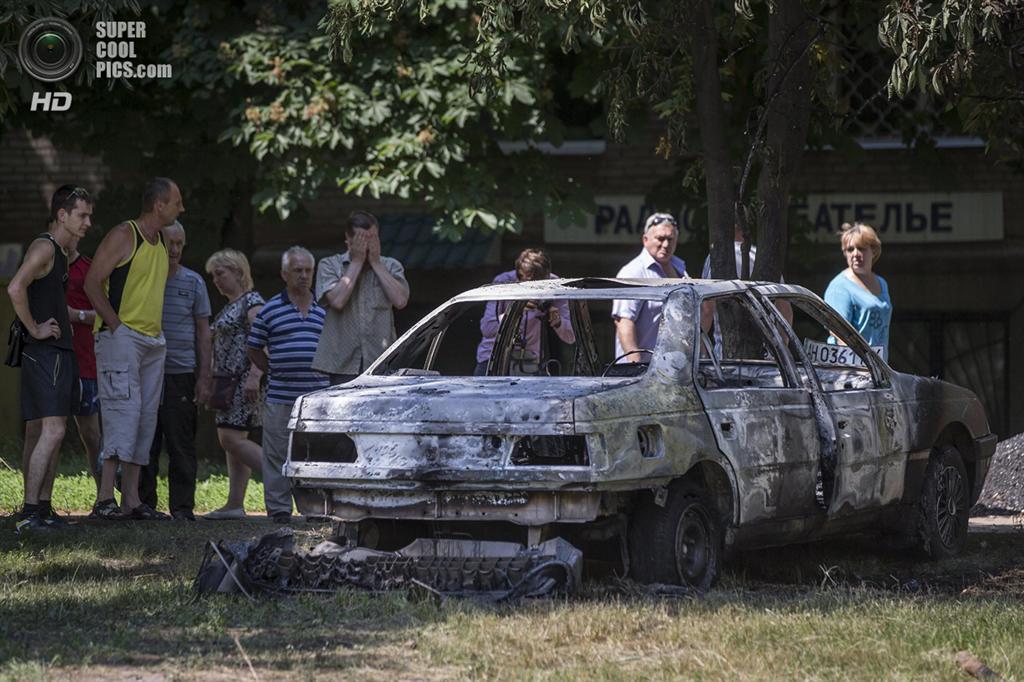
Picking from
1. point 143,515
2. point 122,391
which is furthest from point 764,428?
point 143,515

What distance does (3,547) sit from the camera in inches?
360

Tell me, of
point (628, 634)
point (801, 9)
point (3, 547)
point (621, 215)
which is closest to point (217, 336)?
point (3, 547)

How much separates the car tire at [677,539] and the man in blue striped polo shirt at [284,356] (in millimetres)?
3685

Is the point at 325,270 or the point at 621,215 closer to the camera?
the point at 325,270

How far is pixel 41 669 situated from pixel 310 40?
10807 mm

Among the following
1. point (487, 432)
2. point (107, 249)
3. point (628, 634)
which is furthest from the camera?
point (107, 249)

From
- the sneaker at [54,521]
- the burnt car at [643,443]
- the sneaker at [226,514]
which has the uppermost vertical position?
the burnt car at [643,443]

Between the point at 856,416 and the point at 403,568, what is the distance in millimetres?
2607

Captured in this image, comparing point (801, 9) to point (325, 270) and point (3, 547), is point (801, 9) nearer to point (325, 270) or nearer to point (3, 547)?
point (325, 270)

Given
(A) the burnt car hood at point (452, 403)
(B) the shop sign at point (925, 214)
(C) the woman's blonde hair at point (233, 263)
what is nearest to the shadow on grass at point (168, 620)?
(A) the burnt car hood at point (452, 403)

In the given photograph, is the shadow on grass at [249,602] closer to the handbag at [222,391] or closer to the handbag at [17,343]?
the handbag at [17,343]

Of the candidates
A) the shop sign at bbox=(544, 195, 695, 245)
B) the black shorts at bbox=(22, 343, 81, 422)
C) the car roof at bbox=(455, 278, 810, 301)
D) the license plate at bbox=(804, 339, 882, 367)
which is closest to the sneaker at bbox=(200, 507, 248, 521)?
the black shorts at bbox=(22, 343, 81, 422)

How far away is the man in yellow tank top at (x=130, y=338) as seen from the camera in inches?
414

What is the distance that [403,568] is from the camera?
24.3ft
